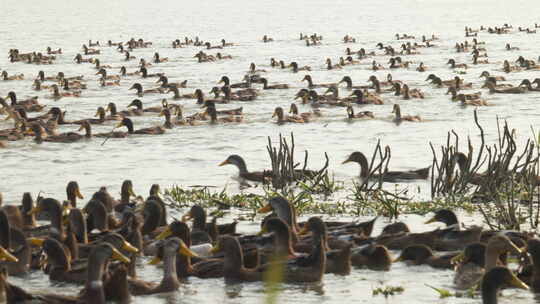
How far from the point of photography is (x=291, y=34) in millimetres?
68062

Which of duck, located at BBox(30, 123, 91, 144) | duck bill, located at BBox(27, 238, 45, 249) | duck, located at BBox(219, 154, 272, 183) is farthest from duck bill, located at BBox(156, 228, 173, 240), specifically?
duck, located at BBox(30, 123, 91, 144)

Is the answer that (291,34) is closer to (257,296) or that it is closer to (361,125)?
(361,125)

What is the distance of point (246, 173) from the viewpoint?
18031mm

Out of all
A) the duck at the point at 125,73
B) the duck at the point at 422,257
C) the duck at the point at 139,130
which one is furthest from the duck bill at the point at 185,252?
the duck at the point at 125,73

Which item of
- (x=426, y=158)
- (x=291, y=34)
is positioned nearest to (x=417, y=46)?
(x=291, y=34)

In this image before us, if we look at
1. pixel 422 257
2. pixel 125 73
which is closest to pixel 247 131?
pixel 422 257

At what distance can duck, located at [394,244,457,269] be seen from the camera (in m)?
11.1

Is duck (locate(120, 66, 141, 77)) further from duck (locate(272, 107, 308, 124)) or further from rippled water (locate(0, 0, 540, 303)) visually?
duck (locate(272, 107, 308, 124))

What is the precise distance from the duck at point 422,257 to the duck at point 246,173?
5.78m

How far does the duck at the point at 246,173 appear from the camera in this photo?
17.2 m

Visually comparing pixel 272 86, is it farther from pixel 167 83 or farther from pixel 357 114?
pixel 357 114

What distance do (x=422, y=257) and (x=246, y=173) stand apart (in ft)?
23.5

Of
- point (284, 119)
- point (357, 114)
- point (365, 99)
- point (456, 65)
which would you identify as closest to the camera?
point (284, 119)

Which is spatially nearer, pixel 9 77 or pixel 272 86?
pixel 272 86
